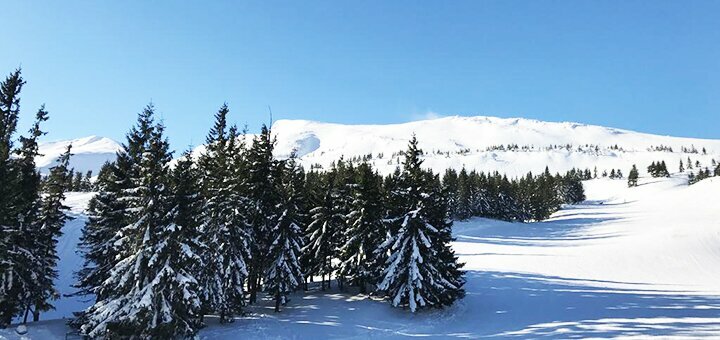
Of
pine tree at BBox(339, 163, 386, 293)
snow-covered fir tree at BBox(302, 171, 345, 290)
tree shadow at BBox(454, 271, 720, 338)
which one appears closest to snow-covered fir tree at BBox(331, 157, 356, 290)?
snow-covered fir tree at BBox(302, 171, 345, 290)

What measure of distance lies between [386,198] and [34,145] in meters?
26.6

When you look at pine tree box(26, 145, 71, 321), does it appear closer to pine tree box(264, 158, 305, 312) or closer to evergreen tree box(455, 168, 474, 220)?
pine tree box(264, 158, 305, 312)

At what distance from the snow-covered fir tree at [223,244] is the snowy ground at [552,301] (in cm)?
194

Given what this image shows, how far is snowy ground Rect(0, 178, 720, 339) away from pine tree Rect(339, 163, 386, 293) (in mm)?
2472

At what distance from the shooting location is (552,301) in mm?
34375

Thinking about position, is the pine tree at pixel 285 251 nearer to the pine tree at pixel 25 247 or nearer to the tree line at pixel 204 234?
the tree line at pixel 204 234

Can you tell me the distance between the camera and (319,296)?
39.2 meters

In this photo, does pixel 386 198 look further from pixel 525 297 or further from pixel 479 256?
pixel 479 256

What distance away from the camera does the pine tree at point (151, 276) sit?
24.0m

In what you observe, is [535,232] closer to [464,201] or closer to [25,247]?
[464,201]

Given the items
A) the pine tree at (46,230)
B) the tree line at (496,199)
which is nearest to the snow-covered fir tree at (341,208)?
the pine tree at (46,230)

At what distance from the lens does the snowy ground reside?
2823 cm

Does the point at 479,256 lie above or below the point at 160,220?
below

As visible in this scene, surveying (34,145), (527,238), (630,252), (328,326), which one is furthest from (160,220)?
(527,238)
